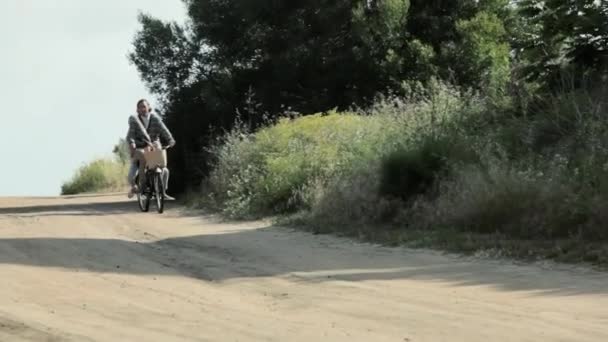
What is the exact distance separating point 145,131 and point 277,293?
12.3 meters

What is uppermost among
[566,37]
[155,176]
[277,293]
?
[566,37]

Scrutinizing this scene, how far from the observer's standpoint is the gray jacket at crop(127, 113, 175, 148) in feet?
68.8

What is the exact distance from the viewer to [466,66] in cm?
3000

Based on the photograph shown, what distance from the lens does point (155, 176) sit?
2117 centimetres

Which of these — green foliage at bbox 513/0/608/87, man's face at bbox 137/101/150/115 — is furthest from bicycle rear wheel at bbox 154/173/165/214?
green foliage at bbox 513/0/608/87

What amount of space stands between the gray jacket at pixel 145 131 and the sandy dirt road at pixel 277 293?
250 inches

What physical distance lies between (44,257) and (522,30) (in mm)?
16628

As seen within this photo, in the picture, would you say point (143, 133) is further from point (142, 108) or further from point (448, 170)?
point (448, 170)

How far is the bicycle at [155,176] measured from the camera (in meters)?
21.1

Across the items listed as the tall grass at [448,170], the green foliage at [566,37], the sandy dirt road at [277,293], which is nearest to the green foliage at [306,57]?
the tall grass at [448,170]

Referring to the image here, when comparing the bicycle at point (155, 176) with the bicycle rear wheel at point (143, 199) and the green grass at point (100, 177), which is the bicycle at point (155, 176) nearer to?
the bicycle rear wheel at point (143, 199)

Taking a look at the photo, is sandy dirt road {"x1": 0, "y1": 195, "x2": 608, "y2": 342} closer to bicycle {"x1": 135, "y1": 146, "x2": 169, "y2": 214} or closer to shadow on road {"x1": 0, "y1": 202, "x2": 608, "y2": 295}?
shadow on road {"x1": 0, "y1": 202, "x2": 608, "y2": 295}

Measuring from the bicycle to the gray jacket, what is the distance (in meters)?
0.29

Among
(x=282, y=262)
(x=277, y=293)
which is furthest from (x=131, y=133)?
(x=277, y=293)
